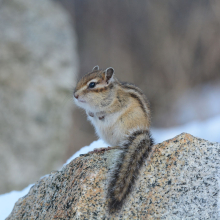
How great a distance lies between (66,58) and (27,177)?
1.04 m

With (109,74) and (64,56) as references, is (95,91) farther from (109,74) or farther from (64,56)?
(64,56)

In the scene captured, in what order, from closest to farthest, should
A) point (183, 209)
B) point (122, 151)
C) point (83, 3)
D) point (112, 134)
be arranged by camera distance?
point (183, 209) < point (122, 151) < point (112, 134) < point (83, 3)

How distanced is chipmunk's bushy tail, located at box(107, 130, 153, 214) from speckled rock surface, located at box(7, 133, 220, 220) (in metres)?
0.03

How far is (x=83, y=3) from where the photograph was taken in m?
2.31

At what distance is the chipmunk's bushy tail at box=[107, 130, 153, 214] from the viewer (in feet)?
3.15

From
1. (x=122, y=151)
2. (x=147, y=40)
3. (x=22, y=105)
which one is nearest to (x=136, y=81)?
(x=147, y=40)

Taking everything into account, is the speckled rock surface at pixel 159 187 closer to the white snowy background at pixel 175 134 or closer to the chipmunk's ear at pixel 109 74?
the chipmunk's ear at pixel 109 74

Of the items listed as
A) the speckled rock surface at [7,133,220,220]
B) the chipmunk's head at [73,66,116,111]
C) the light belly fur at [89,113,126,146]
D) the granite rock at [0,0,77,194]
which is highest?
the granite rock at [0,0,77,194]

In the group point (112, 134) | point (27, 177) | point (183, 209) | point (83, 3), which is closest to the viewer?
point (183, 209)

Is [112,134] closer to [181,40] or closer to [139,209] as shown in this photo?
[139,209]

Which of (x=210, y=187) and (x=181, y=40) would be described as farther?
(x=181, y=40)

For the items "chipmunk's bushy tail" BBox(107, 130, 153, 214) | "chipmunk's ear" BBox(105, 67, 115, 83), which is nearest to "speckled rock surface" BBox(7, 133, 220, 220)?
"chipmunk's bushy tail" BBox(107, 130, 153, 214)

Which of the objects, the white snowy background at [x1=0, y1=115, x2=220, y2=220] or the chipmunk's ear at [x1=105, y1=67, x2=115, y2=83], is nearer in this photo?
the chipmunk's ear at [x1=105, y1=67, x2=115, y2=83]

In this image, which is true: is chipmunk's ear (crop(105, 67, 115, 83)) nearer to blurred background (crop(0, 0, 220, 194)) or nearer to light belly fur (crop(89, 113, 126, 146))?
light belly fur (crop(89, 113, 126, 146))
